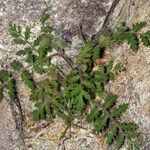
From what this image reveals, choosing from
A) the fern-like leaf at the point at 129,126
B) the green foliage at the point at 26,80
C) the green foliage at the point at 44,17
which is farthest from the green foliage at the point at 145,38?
the green foliage at the point at 26,80

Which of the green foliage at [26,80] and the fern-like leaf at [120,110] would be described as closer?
the fern-like leaf at [120,110]

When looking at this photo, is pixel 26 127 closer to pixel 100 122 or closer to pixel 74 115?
pixel 74 115

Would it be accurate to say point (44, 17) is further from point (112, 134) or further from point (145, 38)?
point (112, 134)

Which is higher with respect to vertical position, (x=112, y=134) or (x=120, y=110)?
(x=120, y=110)

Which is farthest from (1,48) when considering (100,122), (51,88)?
(100,122)

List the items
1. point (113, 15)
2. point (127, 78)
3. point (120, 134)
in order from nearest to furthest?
point (120, 134)
point (127, 78)
point (113, 15)

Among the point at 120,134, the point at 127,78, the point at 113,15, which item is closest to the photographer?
the point at 120,134

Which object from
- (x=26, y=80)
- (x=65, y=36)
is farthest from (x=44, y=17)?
(x=26, y=80)

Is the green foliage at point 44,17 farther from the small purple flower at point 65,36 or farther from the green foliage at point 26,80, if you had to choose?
the green foliage at point 26,80

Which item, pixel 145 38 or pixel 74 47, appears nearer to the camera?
pixel 145 38
